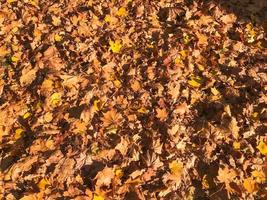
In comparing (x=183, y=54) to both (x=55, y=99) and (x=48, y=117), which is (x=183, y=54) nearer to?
(x=55, y=99)

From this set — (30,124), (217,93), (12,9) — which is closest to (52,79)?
(30,124)

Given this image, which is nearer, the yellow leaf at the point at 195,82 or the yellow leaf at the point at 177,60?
the yellow leaf at the point at 195,82

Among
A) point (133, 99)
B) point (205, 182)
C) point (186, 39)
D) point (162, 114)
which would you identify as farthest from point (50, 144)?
point (186, 39)

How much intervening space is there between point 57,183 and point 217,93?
1659mm

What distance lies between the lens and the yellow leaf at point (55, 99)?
360 centimetres

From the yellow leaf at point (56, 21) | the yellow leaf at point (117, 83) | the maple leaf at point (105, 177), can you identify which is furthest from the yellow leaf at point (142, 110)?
the yellow leaf at point (56, 21)

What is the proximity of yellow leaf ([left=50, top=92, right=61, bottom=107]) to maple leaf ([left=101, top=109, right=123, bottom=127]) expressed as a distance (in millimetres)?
470

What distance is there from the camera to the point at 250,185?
10.0 feet

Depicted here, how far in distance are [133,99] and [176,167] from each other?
2.64ft

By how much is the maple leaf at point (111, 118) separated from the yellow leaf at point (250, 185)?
3.83ft

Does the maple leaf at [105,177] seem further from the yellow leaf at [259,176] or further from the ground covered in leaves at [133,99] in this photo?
the yellow leaf at [259,176]

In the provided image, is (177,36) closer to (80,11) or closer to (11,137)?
(80,11)

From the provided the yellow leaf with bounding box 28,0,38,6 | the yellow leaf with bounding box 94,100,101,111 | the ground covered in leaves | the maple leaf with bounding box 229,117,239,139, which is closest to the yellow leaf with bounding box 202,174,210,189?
the ground covered in leaves

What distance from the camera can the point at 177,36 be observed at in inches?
164
